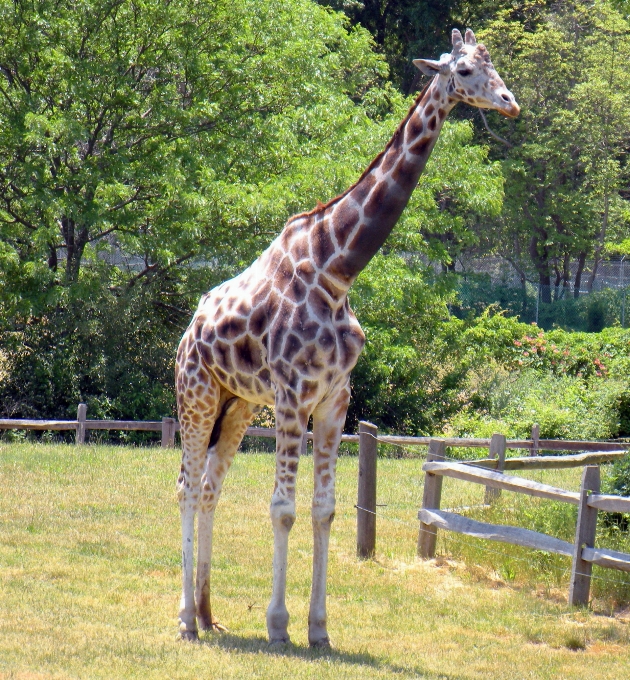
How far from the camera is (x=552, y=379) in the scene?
2125 centimetres

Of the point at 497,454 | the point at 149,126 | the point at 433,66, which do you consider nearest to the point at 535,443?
the point at 497,454

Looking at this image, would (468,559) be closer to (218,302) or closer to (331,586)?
(331,586)

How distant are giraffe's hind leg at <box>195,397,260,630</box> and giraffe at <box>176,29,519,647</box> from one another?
0.05 ft

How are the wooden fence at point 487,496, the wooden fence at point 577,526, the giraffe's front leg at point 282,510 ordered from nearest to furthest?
the giraffe's front leg at point 282,510 → the wooden fence at point 577,526 → the wooden fence at point 487,496

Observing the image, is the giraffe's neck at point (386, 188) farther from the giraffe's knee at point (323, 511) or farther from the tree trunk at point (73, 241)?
the tree trunk at point (73, 241)

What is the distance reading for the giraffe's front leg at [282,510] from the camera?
6.89 m

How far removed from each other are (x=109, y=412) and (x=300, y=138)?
6.94 meters

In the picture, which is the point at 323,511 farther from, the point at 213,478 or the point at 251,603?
the point at 251,603

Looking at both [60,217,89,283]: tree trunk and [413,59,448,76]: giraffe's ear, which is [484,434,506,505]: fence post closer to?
[413,59,448,76]: giraffe's ear

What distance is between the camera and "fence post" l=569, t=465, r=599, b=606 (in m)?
8.39

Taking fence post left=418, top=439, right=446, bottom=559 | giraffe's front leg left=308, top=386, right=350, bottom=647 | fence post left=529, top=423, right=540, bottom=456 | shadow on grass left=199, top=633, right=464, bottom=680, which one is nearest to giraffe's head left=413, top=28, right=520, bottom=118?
giraffe's front leg left=308, top=386, right=350, bottom=647

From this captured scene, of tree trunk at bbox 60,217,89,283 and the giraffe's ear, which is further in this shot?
tree trunk at bbox 60,217,89,283

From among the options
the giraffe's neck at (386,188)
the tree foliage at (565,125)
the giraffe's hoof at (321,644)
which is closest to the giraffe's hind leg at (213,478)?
the giraffe's hoof at (321,644)

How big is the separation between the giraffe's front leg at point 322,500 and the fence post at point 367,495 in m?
3.14
